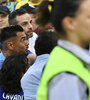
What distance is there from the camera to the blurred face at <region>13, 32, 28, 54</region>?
4.22m

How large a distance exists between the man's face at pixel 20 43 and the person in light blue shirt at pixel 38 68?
117 cm

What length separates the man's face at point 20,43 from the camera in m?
4.22

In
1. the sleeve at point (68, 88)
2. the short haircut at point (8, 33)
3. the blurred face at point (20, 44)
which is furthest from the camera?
the short haircut at point (8, 33)

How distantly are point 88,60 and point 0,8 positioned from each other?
14.6 ft

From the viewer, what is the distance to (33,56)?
393cm

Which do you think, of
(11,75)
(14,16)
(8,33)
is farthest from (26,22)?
(11,75)

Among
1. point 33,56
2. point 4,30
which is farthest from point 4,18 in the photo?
point 33,56

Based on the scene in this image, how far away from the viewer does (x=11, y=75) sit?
323cm

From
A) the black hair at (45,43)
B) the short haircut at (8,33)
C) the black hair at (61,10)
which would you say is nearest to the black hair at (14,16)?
the short haircut at (8,33)

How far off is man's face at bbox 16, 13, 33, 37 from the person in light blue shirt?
1.96 metres

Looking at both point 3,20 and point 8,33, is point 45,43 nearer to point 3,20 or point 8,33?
point 8,33

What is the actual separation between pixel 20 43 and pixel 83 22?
2.89 meters

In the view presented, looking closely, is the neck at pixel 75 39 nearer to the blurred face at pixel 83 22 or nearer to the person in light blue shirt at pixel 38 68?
the blurred face at pixel 83 22

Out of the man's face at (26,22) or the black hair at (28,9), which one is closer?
the man's face at (26,22)
